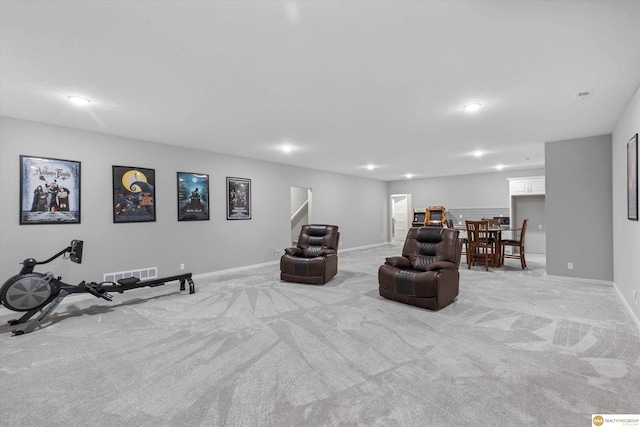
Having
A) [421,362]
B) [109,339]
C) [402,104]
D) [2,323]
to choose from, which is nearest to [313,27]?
[402,104]

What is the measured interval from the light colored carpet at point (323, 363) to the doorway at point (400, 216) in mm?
6884

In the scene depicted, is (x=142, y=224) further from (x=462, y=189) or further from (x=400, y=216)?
(x=462, y=189)

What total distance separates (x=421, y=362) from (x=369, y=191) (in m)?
8.53

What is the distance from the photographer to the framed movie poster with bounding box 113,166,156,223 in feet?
15.7

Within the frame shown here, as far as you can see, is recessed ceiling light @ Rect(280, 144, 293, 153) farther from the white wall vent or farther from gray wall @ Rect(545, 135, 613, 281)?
gray wall @ Rect(545, 135, 613, 281)

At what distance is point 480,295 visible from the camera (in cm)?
442

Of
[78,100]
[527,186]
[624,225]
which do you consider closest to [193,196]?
[78,100]

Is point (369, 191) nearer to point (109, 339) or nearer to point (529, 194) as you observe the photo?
point (529, 194)

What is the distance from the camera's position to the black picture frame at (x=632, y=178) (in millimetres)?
3073

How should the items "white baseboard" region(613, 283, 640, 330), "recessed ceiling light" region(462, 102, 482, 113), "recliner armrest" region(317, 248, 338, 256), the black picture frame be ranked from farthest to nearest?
"recliner armrest" region(317, 248, 338, 256), "recessed ceiling light" region(462, 102, 482, 113), "white baseboard" region(613, 283, 640, 330), the black picture frame

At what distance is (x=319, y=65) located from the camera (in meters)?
2.57

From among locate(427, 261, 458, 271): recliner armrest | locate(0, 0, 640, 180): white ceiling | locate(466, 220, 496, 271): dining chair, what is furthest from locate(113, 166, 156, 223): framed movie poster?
locate(466, 220, 496, 271): dining chair

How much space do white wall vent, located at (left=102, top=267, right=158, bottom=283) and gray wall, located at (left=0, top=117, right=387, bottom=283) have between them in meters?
0.07

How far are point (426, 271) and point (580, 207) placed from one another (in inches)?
133
